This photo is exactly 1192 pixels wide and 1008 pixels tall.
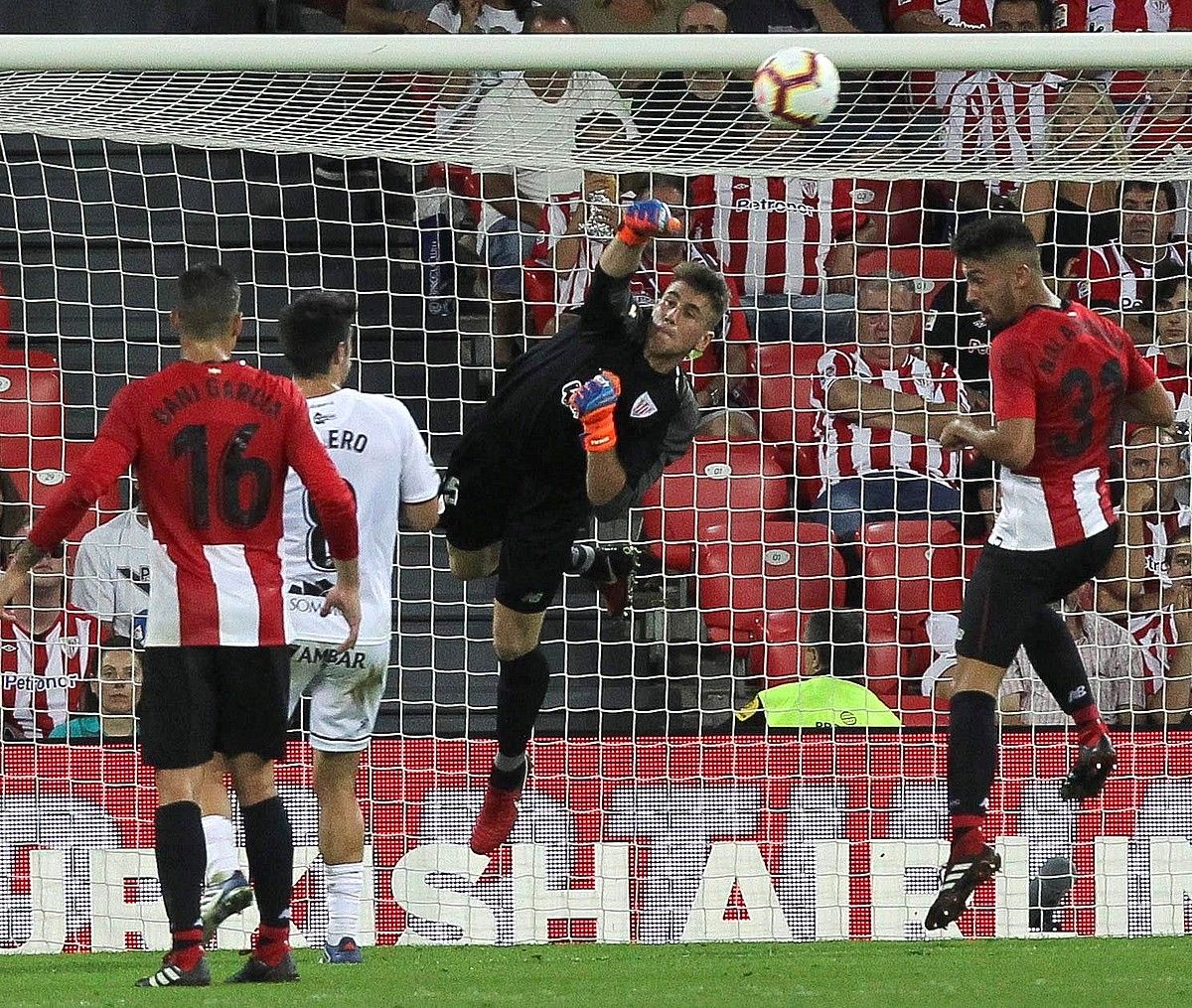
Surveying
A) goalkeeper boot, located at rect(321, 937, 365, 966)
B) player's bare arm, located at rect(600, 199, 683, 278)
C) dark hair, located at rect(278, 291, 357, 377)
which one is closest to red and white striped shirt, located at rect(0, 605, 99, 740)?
goalkeeper boot, located at rect(321, 937, 365, 966)

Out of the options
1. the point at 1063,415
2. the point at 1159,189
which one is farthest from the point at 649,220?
the point at 1159,189

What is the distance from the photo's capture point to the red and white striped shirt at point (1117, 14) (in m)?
10.1

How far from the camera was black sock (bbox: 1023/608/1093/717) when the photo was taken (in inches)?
246

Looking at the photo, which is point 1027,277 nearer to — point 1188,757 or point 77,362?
point 1188,757

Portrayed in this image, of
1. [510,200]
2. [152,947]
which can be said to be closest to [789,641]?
[510,200]

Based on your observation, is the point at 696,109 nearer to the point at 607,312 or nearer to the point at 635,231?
the point at 607,312

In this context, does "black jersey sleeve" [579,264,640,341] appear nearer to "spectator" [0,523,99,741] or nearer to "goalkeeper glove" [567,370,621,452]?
"goalkeeper glove" [567,370,621,452]

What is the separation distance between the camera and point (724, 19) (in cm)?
944

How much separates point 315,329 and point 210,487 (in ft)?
3.94

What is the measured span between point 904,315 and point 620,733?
7.58ft

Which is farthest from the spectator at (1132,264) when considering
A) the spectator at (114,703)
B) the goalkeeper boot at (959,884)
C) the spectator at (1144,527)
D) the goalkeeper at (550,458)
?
the spectator at (114,703)

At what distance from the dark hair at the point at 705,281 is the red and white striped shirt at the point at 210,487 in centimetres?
199

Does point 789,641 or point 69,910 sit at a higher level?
point 789,641

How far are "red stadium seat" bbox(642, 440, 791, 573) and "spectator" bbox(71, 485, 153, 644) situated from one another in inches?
87.3
